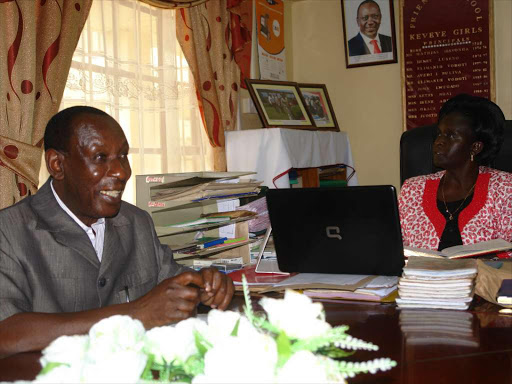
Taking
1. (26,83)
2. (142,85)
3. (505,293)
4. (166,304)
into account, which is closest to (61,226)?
(166,304)

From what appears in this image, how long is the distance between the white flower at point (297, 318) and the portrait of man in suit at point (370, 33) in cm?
422

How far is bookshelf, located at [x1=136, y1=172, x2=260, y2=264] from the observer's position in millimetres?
2041

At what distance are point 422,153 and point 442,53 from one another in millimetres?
2250

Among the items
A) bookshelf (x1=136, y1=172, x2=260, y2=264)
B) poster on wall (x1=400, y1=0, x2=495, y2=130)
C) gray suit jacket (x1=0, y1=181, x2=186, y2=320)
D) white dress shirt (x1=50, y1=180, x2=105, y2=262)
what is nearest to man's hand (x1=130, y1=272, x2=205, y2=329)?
gray suit jacket (x1=0, y1=181, x2=186, y2=320)

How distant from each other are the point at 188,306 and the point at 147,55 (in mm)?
2308

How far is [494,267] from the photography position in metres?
1.38

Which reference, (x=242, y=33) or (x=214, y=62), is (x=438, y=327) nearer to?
(x=214, y=62)

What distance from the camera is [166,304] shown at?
3.72 ft

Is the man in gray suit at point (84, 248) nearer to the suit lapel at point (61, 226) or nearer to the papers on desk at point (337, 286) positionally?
the suit lapel at point (61, 226)

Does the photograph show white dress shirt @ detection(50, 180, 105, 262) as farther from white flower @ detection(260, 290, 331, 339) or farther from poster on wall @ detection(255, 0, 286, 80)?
poster on wall @ detection(255, 0, 286, 80)

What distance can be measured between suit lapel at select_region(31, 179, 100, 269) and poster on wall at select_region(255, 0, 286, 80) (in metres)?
2.99

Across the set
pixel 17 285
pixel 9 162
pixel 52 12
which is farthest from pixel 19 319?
pixel 52 12

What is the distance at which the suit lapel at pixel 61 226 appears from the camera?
1356 mm

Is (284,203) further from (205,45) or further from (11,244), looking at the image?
(205,45)
